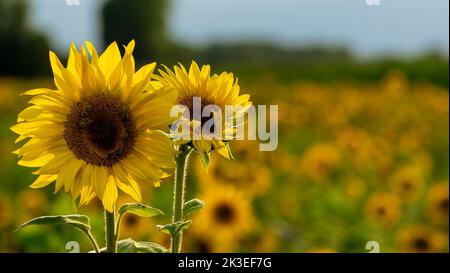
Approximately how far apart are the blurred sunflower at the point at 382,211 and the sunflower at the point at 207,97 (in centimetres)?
216

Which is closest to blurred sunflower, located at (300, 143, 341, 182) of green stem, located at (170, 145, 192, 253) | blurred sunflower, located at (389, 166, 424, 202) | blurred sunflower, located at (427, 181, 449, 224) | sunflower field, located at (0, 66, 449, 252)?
sunflower field, located at (0, 66, 449, 252)

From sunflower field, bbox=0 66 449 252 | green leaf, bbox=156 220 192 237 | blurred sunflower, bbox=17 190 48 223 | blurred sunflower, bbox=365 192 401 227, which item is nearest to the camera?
green leaf, bbox=156 220 192 237

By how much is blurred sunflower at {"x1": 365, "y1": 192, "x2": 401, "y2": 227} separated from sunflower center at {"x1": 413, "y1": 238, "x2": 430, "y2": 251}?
33 cm

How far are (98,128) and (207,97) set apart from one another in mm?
153

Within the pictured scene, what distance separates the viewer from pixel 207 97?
84 centimetres

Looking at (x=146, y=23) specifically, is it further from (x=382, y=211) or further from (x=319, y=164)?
(x=382, y=211)

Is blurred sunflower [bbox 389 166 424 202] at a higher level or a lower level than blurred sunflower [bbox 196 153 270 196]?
higher

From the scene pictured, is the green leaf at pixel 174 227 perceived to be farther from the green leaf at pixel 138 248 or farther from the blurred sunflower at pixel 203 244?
the blurred sunflower at pixel 203 244

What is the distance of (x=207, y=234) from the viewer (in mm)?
2344

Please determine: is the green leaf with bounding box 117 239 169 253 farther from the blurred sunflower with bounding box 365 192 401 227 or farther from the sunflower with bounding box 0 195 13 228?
the blurred sunflower with bounding box 365 192 401 227

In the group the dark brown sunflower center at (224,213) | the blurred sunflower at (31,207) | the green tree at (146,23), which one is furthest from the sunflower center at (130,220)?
the green tree at (146,23)

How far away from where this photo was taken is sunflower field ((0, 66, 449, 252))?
2.38 m

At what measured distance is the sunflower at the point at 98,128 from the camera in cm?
79

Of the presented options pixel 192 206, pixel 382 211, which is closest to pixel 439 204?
pixel 382 211
